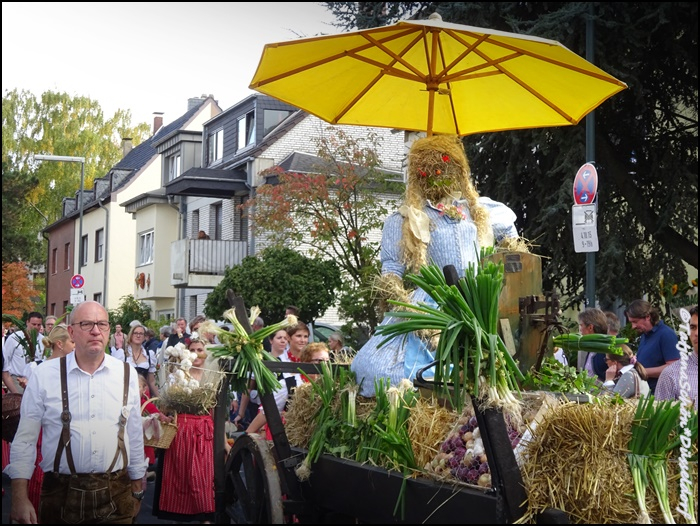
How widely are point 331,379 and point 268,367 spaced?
1.37ft

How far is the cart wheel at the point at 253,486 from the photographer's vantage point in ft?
16.9

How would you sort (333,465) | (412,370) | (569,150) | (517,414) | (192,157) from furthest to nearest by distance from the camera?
(192,157), (569,150), (412,370), (333,465), (517,414)

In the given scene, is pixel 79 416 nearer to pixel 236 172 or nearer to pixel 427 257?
pixel 427 257

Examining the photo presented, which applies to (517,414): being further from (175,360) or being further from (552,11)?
(552,11)

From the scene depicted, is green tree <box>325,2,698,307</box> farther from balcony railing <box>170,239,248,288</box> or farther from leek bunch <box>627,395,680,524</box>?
balcony railing <box>170,239,248,288</box>

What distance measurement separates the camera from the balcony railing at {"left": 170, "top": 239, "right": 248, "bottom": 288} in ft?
118

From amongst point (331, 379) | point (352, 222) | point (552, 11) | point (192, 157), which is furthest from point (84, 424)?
point (192, 157)

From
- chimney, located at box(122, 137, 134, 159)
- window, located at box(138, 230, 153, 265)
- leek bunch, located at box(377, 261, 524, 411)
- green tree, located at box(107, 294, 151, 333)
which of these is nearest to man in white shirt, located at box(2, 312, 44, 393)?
leek bunch, located at box(377, 261, 524, 411)

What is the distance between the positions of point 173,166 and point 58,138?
5.59 metres

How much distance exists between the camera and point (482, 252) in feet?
18.8

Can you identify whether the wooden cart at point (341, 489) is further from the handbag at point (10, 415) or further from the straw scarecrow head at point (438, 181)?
the handbag at point (10, 415)

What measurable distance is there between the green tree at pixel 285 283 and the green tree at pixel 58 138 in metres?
10.6

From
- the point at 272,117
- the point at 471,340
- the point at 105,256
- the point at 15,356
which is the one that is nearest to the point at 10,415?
the point at 471,340

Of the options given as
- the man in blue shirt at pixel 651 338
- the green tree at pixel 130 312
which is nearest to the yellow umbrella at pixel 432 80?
the man in blue shirt at pixel 651 338
